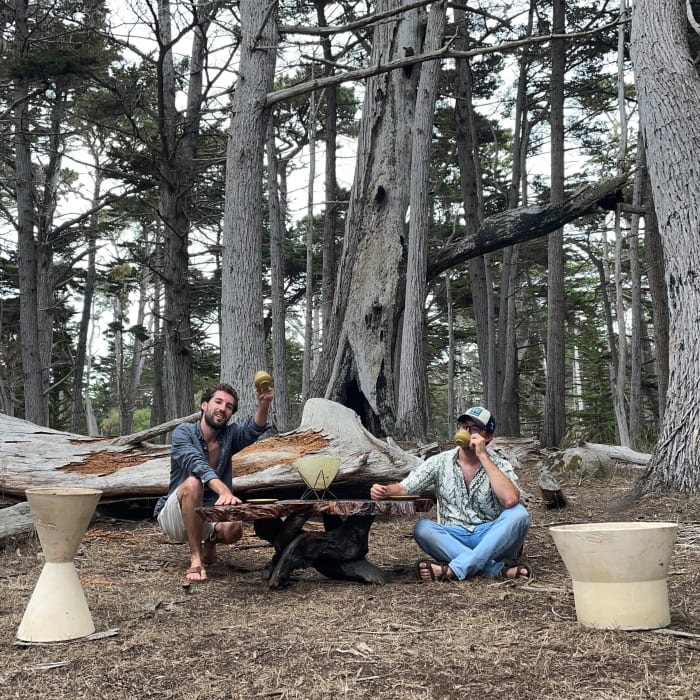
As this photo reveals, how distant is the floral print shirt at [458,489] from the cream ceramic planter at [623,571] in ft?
4.47

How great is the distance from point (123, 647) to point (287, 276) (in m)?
18.8

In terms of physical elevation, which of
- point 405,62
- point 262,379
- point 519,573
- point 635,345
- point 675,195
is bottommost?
point 519,573

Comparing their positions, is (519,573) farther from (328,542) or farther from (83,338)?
(83,338)

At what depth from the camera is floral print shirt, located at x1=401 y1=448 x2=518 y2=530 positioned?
178 inches

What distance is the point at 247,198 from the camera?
830cm

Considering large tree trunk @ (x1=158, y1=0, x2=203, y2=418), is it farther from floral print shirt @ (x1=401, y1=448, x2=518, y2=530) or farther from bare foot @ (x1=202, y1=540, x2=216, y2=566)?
floral print shirt @ (x1=401, y1=448, x2=518, y2=530)

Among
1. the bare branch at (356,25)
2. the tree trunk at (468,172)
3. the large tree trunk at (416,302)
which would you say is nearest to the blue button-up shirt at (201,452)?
the bare branch at (356,25)

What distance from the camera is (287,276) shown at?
2162 centimetres

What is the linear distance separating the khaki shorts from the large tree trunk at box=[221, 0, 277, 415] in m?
3.28

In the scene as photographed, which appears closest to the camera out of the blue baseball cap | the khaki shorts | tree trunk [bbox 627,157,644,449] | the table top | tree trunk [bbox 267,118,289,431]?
the table top

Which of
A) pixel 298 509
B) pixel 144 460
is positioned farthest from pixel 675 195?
pixel 144 460

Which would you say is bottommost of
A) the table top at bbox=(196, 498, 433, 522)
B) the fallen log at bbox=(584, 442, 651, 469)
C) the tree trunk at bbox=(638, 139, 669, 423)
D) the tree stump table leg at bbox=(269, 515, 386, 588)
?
the tree stump table leg at bbox=(269, 515, 386, 588)

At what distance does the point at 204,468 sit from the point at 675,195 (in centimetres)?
454

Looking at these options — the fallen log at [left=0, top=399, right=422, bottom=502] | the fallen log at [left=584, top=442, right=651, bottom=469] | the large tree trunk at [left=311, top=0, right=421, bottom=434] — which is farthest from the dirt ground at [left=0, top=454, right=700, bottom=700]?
the large tree trunk at [left=311, top=0, right=421, bottom=434]
